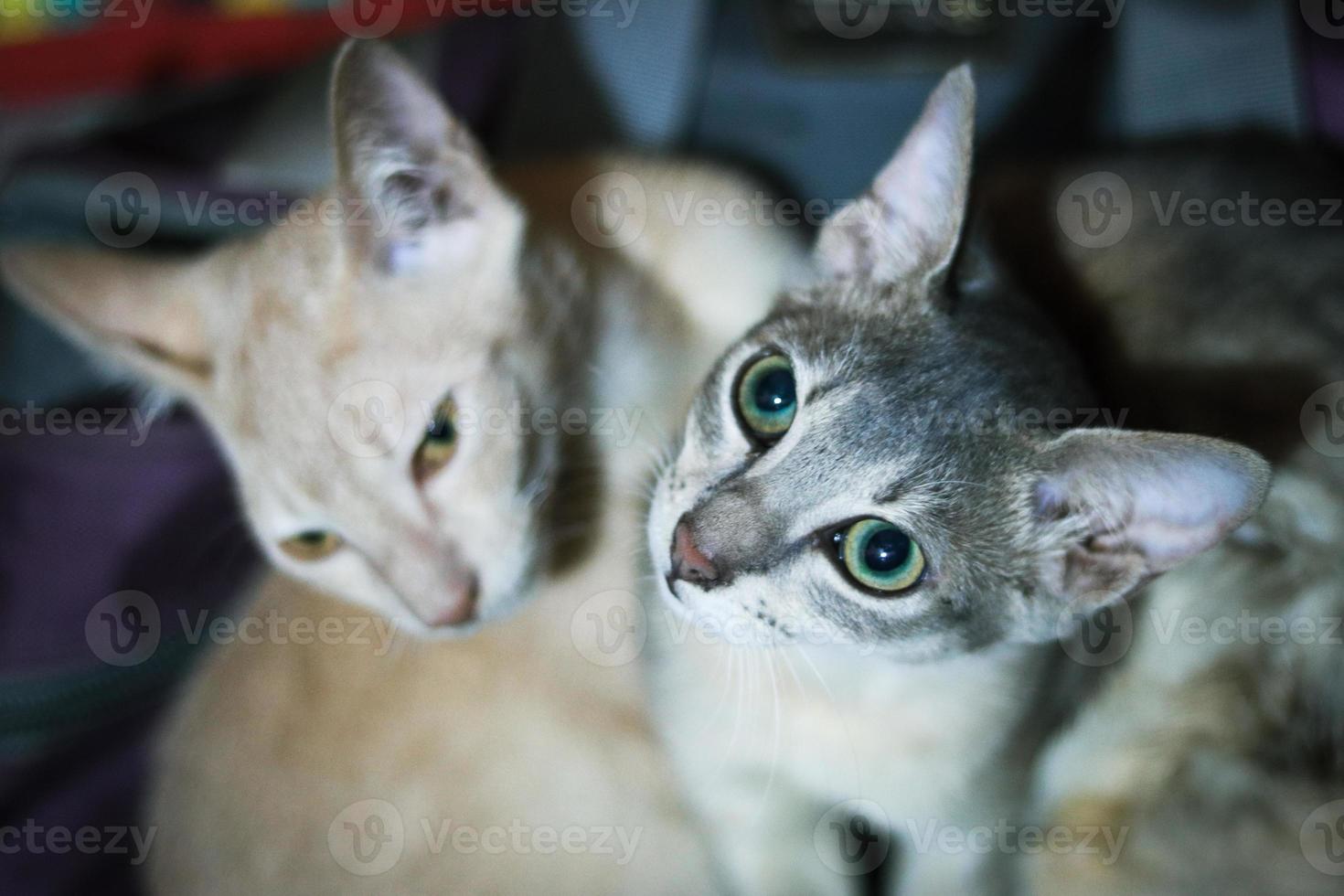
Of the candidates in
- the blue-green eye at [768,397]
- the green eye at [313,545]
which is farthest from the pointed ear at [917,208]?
the green eye at [313,545]

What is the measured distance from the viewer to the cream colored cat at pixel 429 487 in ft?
3.38

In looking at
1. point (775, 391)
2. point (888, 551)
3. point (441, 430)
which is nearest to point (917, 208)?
point (775, 391)

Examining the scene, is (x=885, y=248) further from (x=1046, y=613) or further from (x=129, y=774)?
(x=129, y=774)

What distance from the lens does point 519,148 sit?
1525 mm

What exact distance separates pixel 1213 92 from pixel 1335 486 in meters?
0.57

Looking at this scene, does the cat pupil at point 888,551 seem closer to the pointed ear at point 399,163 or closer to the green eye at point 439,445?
the green eye at point 439,445

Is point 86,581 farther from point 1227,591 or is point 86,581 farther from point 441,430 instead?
point 1227,591

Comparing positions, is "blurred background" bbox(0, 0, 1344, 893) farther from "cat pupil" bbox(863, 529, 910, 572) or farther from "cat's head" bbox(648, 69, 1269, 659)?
"cat pupil" bbox(863, 529, 910, 572)

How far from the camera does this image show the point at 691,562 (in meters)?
0.83

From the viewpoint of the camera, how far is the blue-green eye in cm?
89

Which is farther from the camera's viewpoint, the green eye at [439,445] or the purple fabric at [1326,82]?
the purple fabric at [1326,82]

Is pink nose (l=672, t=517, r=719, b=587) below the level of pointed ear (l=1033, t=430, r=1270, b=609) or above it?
below

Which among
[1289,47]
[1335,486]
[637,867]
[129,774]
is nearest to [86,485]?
[129,774]

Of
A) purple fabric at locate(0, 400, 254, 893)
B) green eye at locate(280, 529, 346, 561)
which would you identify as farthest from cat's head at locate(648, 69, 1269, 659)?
purple fabric at locate(0, 400, 254, 893)
